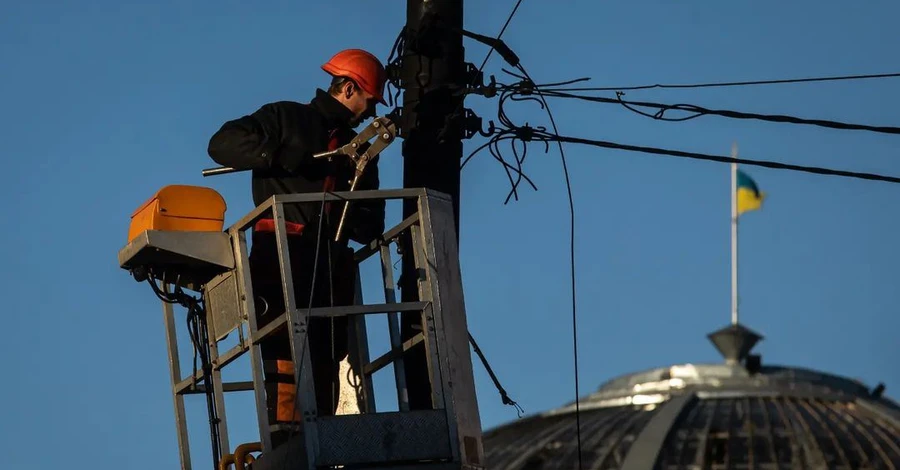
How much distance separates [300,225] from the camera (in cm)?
1192

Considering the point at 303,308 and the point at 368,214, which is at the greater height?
the point at 368,214

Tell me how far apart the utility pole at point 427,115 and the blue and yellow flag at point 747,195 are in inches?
1343

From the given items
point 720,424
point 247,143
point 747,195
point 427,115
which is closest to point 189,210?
point 247,143

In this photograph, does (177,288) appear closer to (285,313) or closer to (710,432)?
(285,313)

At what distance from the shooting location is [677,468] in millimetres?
35625

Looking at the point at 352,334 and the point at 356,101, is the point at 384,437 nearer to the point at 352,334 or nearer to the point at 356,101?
the point at 352,334

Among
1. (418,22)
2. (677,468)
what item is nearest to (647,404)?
(677,468)

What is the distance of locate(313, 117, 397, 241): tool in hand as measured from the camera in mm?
12016

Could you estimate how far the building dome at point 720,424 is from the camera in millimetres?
36062

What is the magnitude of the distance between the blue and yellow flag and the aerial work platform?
34.6m

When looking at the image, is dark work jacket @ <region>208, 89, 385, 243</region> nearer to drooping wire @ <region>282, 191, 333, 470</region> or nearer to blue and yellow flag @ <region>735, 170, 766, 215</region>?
drooping wire @ <region>282, 191, 333, 470</region>

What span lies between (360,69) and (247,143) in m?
0.94

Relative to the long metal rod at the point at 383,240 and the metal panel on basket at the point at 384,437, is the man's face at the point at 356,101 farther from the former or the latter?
the metal panel on basket at the point at 384,437

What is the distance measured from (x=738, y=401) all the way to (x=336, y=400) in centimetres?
2847
